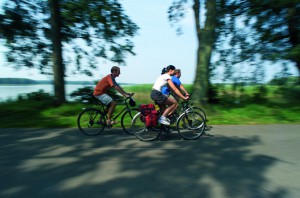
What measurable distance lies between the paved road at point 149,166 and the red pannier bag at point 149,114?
52 cm

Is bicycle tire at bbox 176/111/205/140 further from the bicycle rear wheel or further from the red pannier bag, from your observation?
Answer: the bicycle rear wheel

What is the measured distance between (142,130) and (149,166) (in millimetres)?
2244

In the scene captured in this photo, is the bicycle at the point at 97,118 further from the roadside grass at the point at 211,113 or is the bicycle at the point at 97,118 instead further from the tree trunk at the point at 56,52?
the tree trunk at the point at 56,52

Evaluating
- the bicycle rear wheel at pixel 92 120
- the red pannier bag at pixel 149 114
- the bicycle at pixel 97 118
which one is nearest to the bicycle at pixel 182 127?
the red pannier bag at pixel 149 114

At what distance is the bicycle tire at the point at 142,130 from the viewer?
23.4 ft

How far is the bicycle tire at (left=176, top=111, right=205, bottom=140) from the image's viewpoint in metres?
7.27

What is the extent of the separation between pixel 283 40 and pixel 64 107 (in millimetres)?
11034

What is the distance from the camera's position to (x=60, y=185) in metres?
4.14

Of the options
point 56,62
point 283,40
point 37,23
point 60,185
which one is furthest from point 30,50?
point 283,40

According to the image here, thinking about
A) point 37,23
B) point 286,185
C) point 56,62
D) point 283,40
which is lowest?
point 286,185

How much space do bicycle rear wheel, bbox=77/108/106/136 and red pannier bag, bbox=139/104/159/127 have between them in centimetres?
138

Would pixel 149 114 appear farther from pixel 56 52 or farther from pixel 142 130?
pixel 56 52

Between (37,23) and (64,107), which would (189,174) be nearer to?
(64,107)

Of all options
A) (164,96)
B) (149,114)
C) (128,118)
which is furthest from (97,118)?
(164,96)
